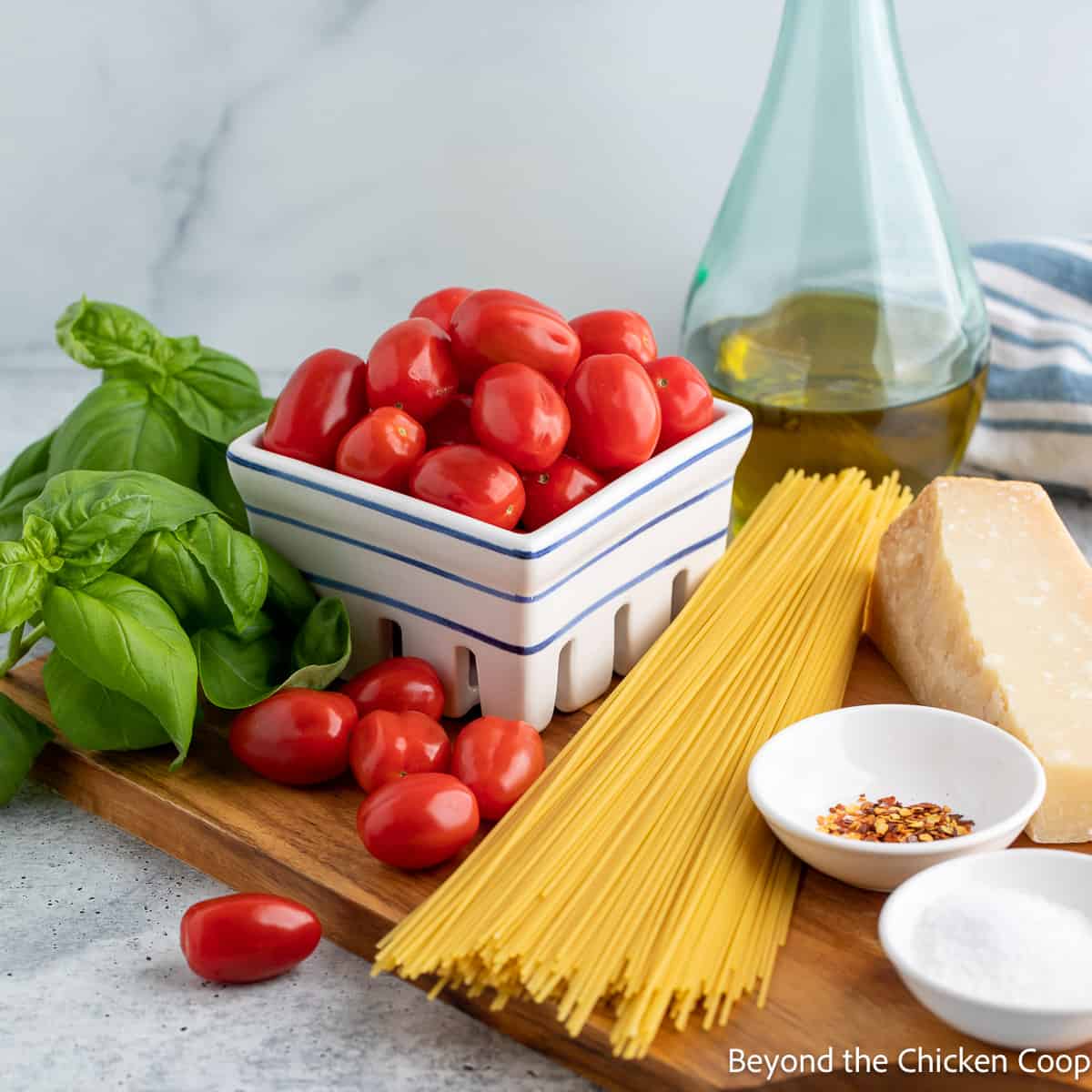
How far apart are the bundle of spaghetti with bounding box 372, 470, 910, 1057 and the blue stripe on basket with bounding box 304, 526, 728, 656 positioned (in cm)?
5

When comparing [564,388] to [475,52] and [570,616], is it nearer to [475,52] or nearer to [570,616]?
[570,616]

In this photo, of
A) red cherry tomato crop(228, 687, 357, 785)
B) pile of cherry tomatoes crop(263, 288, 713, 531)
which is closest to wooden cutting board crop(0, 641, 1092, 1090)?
red cherry tomato crop(228, 687, 357, 785)

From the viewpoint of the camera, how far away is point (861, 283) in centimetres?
151

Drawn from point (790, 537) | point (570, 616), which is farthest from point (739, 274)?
point (570, 616)

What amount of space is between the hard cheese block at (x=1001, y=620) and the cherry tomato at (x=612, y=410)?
0.26m

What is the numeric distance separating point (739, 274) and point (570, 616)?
53 cm

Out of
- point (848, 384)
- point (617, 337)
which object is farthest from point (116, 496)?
point (848, 384)

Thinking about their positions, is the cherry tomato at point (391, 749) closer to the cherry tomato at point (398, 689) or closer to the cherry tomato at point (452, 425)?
the cherry tomato at point (398, 689)

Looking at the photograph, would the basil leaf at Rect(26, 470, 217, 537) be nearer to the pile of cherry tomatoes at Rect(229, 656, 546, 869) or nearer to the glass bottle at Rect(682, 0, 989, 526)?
the pile of cherry tomatoes at Rect(229, 656, 546, 869)

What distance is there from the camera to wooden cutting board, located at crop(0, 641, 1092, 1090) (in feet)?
2.89

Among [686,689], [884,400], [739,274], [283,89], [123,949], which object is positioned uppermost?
[283,89]

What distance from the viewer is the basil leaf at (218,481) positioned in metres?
1.40

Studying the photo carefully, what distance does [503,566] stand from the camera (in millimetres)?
1108

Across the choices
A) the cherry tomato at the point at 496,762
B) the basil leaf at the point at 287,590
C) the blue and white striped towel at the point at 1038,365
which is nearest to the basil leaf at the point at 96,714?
the basil leaf at the point at 287,590
